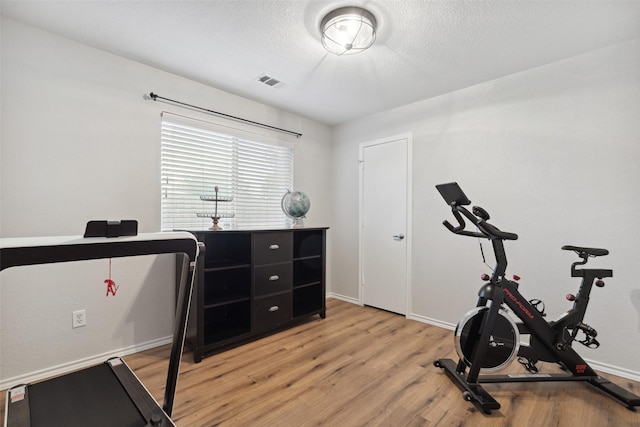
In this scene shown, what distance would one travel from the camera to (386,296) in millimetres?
3684

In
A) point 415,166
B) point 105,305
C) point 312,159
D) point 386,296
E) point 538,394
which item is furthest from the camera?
point 312,159

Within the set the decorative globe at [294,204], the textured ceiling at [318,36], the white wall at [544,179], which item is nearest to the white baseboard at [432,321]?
the white wall at [544,179]

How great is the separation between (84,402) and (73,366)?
1.13m

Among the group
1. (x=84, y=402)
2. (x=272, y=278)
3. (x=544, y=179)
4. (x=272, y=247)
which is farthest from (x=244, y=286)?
(x=544, y=179)

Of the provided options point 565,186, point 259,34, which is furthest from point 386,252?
point 259,34

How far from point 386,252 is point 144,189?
8.78 feet

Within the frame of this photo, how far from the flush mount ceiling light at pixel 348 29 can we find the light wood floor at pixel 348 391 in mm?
2417

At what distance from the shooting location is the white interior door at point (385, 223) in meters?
3.53

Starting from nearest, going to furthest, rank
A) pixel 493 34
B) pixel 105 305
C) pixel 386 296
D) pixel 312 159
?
pixel 493 34
pixel 105 305
pixel 386 296
pixel 312 159

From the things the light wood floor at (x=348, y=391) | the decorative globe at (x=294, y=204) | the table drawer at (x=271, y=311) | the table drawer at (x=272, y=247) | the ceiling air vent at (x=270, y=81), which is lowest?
the light wood floor at (x=348, y=391)

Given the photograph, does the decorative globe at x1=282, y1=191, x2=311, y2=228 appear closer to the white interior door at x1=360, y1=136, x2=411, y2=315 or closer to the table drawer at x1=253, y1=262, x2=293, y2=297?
the table drawer at x1=253, y1=262, x2=293, y2=297

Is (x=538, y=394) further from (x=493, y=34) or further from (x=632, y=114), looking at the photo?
(x=493, y=34)

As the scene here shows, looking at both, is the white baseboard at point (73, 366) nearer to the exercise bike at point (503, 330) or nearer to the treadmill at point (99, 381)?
the treadmill at point (99, 381)

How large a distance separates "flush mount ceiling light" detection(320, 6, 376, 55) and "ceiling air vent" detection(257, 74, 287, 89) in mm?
792
